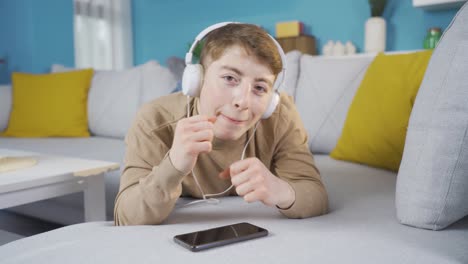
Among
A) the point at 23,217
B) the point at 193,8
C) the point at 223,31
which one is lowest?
the point at 23,217

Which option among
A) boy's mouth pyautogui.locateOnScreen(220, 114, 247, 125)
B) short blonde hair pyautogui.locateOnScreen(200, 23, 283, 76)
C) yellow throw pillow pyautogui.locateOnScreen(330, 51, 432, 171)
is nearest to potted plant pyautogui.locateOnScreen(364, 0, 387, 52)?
yellow throw pillow pyautogui.locateOnScreen(330, 51, 432, 171)

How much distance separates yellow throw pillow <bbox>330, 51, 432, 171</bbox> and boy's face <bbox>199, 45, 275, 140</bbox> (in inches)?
26.2

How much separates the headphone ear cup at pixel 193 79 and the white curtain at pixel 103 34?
3683 millimetres

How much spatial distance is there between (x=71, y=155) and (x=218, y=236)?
1.36 meters

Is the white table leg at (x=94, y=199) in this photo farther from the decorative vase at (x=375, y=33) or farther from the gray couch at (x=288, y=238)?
the decorative vase at (x=375, y=33)

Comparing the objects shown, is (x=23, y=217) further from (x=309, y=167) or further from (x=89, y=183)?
(x=309, y=167)

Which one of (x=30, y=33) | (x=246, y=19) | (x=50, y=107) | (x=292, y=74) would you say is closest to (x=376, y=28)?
(x=246, y=19)

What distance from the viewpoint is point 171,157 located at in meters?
0.81

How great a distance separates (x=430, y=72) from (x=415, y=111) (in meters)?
0.08

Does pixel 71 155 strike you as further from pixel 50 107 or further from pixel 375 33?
pixel 375 33

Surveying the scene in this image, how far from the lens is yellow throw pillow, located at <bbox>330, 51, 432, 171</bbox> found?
139 cm

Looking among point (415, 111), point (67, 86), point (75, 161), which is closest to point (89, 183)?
point (75, 161)

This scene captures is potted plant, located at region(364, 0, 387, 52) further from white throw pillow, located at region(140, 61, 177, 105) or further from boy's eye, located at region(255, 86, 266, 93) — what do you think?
boy's eye, located at region(255, 86, 266, 93)

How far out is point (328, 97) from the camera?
177 cm
